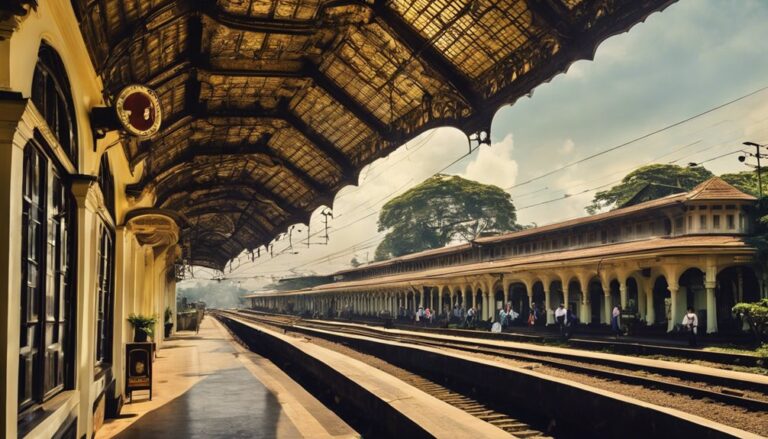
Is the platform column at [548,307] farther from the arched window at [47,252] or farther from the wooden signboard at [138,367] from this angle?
the arched window at [47,252]

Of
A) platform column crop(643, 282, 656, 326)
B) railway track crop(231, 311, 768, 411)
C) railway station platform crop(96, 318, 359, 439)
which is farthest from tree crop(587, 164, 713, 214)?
railway station platform crop(96, 318, 359, 439)

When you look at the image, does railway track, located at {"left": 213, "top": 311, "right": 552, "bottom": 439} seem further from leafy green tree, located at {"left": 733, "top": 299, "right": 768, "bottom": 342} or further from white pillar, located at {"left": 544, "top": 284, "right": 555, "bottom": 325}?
white pillar, located at {"left": 544, "top": 284, "right": 555, "bottom": 325}

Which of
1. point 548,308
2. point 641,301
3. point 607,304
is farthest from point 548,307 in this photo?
point 641,301

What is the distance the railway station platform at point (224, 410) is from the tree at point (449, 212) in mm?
67667

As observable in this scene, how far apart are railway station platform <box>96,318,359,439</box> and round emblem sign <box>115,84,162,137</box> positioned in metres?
3.47

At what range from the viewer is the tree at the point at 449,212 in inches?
3194

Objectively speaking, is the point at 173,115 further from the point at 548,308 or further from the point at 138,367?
the point at 548,308

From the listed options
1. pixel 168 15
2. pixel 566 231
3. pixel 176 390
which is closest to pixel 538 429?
pixel 176 390

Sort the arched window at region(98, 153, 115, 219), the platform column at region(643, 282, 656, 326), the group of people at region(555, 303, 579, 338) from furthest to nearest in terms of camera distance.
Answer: the group of people at region(555, 303, 579, 338) → the platform column at region(643, 282, 656, 326) → the arched window at region(98, 153, 115, 219)

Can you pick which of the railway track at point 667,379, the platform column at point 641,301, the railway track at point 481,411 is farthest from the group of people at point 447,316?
the railway track at point 481,411

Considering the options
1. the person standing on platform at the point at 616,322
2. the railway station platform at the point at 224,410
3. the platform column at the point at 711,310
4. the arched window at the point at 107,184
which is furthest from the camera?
the person standing on platform at the point at 616,322

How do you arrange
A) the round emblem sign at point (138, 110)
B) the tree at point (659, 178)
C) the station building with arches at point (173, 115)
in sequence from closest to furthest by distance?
the station building with arches at point (173, 115), the round emblem sign at point (138, 110), the tree at point (659, 178)

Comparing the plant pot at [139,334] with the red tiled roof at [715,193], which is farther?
the red tiled roof at [715,193]

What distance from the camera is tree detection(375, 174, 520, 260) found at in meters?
81.1
